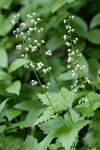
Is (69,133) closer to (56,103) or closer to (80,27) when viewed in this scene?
(56,103)

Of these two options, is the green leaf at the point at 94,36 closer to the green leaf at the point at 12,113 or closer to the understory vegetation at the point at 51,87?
the understory vegetation at the point at 51,87

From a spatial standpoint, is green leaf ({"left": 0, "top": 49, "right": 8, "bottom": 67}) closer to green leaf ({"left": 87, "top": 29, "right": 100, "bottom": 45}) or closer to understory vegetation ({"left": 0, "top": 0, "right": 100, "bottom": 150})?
understory vegetation ({"left": 0, "top": 0, "right": 100, "bottom": 150})

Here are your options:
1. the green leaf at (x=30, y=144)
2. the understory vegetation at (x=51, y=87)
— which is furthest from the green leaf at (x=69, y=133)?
the green leaf at (x=30, y=144)

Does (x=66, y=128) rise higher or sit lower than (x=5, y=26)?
lower

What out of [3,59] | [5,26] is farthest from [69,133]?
[5,26]

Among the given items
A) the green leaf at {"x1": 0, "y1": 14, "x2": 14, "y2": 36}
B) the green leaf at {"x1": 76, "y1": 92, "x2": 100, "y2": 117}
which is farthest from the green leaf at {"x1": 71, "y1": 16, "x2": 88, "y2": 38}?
the green leaf at {"x1": 76, "y1": 92, "x2": 100, "y2": 117}

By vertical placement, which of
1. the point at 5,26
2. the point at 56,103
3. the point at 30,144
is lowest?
the point at 30,144

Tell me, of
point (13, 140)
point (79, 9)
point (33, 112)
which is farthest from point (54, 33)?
point (13, 140)
